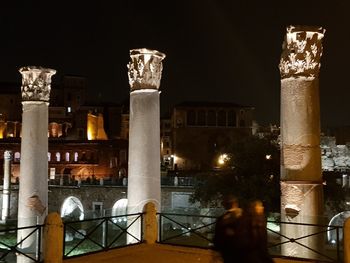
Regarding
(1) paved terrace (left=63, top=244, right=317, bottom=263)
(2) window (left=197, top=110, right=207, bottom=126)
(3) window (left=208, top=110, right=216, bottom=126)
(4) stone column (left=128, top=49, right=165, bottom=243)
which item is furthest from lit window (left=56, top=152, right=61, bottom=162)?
(1) paved terrace (left=63, top=244, right=317, bottom=263)

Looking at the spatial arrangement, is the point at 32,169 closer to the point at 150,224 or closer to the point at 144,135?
the point at 144,135

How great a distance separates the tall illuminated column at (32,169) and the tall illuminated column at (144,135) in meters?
3.74

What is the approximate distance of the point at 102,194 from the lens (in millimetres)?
42562

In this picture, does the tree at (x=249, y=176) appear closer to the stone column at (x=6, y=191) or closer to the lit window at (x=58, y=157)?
the stone column at (x=6, y=191)

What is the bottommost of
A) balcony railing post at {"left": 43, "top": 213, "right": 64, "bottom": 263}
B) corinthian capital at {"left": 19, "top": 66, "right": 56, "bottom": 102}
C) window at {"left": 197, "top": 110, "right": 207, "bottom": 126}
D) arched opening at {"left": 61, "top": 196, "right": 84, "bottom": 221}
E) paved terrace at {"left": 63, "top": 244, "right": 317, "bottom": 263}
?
arched opening at {"left": 61, "top": 196, "right": 84, "bottom": 221}

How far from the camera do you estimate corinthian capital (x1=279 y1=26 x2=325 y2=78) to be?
1263 cm

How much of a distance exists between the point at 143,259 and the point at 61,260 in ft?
5.80

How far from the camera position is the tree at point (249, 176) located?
26031 millimetres

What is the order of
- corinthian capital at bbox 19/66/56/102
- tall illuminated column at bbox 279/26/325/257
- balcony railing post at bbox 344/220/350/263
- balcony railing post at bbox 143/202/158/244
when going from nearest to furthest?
1. balcony railing post at bbox 344/220/350/263
2. tall illuminated column at bbox 279/26/325/257
3. balcony railing post at bbox 143/202/158/244
4. corinthian capital at bbox 19/66/56/102

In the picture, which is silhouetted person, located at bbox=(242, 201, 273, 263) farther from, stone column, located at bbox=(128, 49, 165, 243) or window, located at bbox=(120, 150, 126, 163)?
window, located at bbox=(120, 150, 126, 163)

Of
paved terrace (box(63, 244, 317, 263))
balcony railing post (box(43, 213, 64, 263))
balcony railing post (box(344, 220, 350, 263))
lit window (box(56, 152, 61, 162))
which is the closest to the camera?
balcony railing post (box(344, 220, 350, 263))

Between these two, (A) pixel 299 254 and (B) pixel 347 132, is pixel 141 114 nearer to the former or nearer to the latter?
(A) pixel 299 254

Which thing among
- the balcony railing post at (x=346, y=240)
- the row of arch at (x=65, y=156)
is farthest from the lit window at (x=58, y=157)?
the balcony railing post at (x=346, y=240)

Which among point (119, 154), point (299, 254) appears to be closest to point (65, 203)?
point (119, 154)
